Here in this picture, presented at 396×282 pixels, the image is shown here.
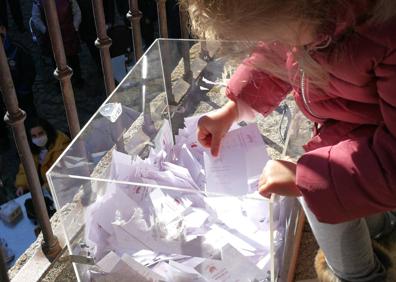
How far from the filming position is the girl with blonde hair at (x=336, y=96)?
29.3 inches

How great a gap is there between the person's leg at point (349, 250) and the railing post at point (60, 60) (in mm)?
613

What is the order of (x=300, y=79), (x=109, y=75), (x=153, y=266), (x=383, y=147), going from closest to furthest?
(x=383, y=147)
(x=300, y=79)
(x=153, y=266)
(x=109, y=75)

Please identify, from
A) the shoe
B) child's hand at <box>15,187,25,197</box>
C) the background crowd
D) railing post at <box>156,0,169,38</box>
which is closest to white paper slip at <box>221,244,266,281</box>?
railing post at <box>156,0,169,38</box>

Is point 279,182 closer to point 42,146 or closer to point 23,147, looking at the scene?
point 23,147

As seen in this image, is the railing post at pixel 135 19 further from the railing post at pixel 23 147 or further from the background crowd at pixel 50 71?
the background crowd at pixel 50 71

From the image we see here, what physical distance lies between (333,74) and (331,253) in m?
0.41

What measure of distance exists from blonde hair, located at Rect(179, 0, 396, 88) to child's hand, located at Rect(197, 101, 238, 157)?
41cm

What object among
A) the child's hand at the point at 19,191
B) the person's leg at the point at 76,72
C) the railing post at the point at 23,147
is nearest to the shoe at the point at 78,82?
the person's leg at the point at 76,72

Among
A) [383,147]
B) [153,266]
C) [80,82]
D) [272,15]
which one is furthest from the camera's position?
[80,82]

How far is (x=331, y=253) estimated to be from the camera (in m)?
1.10

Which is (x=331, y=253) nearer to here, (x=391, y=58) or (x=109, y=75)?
(x=391, y=58)

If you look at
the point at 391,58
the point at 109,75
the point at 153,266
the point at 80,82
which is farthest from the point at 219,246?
the point at 80,82

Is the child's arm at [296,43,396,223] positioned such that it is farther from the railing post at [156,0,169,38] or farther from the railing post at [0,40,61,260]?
the railing post at [156,0,169,38]

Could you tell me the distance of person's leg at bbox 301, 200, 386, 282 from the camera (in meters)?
1.07
